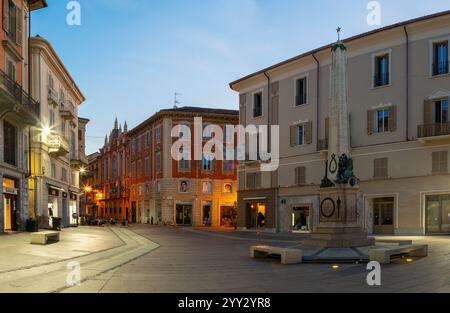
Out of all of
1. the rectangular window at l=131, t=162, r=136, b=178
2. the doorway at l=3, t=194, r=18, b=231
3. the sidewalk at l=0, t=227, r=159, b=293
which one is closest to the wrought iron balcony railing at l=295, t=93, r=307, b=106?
the doorway at l=3, t=194, r=18, b=231

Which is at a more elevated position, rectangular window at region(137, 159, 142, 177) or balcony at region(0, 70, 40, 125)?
balcony at region(0, 70, 40, 125)

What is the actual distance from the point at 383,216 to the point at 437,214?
12.0 feet

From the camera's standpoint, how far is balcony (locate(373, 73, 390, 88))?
32625 millimetres

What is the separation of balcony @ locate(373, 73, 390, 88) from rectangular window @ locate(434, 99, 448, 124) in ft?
11.9

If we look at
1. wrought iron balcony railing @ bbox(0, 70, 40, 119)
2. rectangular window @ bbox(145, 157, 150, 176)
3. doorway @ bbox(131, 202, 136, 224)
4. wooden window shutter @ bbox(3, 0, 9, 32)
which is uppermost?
wooden window shutter @ bbox(3, 0, 9, 32)

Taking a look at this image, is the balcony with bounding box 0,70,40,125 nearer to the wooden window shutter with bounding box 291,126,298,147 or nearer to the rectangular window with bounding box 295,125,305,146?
the wooden window shutter with bounding box 291,126,298,147

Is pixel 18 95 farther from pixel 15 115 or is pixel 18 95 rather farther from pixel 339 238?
pixel 339 238

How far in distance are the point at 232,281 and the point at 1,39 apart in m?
21.6

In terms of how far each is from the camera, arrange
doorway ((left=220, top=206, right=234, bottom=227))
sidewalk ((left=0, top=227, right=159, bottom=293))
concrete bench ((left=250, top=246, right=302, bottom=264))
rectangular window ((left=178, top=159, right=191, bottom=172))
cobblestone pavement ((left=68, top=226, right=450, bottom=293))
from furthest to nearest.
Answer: rectangular window ((left=178, top=159, right=191, bottom=172)) < doorway ((left=220, top=206, right=234, bottom=227)) < concrete bench ((left=250, top=246, right=302, bottom=264)) < sidewalk ((left=0, top=227, right=159, bottom=293)) < cobblestone pavement ((left=68, top=226, right=450, bottom=293))

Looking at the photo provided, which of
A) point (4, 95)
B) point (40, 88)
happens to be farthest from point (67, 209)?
point (4, 95)

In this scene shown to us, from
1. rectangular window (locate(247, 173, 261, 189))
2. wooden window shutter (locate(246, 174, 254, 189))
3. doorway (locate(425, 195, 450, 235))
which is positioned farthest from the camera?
wooden window shutter (locate(246, 174, 254, 189))

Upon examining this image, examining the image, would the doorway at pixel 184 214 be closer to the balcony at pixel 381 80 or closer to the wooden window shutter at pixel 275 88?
the wooden window shutter at pixel 275 88

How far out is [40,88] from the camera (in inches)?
1369

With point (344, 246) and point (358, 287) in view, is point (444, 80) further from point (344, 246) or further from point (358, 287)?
point (358, 287)
